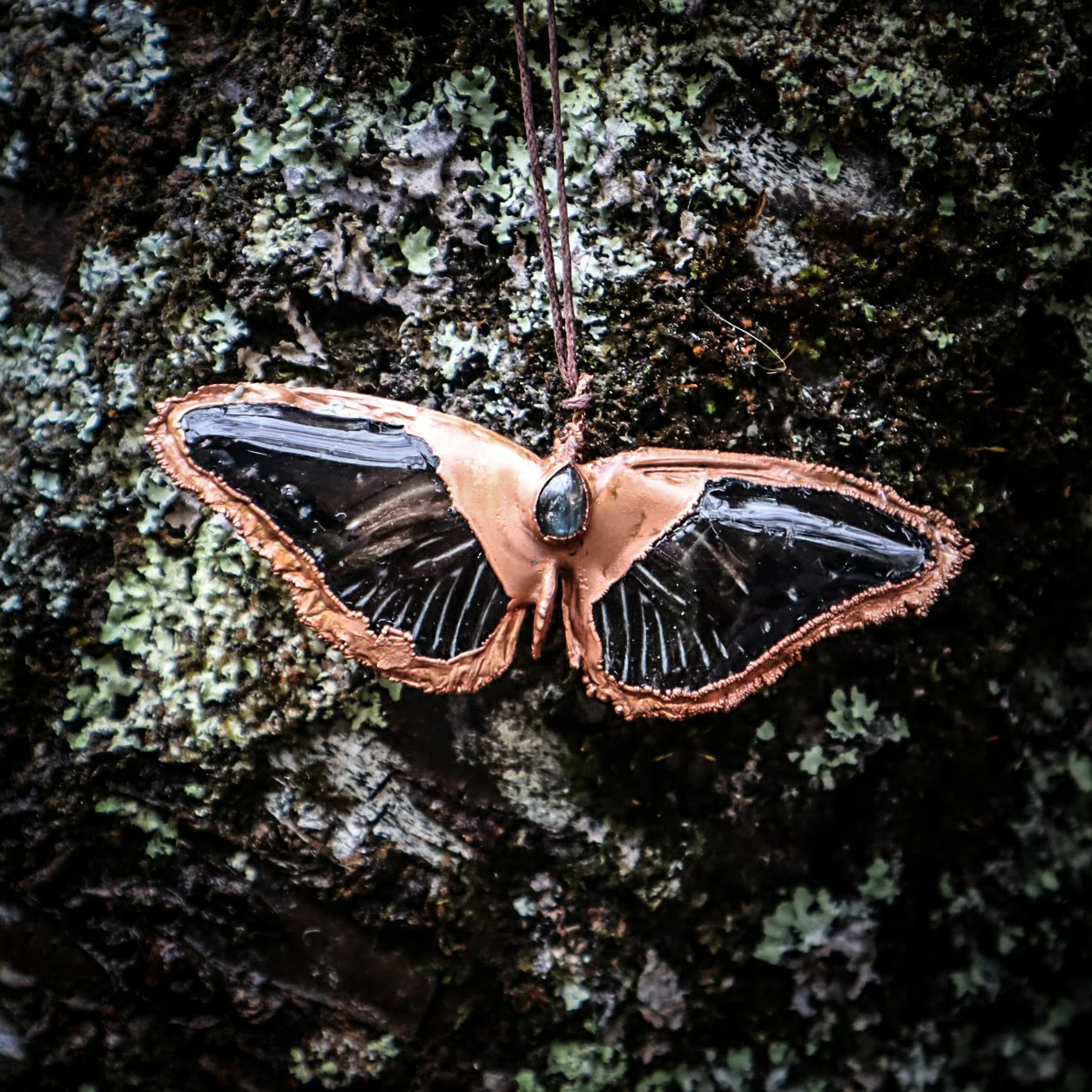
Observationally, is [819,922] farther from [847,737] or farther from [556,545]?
[556,545]

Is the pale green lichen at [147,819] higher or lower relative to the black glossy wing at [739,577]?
lower

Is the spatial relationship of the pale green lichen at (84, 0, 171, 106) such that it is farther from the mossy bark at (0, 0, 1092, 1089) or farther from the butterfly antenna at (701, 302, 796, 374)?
the butterfly antenna at (701, 302, 796, 374)

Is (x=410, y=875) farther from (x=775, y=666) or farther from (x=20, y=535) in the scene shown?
(x=20, y=535)

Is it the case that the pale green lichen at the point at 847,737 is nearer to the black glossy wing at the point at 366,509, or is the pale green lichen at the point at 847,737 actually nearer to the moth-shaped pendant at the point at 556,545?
the moth-shaped pendant at the point at 556,545

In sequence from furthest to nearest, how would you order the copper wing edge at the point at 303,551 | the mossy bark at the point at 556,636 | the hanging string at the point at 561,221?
the mossy bark at the point at 556,636 < the hanging string at the point at 561,221 < the copper wing edge at the point at 303,551

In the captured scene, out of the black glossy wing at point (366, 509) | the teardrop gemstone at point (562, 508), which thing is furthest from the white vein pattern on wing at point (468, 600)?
the teardrop gemstone at point (562, 508)

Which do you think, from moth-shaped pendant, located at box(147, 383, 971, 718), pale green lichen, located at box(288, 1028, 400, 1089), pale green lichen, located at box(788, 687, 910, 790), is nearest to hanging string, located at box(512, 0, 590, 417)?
moth-shaped pendant, located at box(147, 383, 971, 718)
